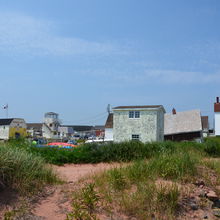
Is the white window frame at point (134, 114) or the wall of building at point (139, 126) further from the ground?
the white window frame at point (134, 114)

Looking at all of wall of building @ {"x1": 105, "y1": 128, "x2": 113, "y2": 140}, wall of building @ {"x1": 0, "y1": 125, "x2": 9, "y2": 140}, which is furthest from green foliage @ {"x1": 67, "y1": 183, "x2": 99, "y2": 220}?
wall of building @ {"x1": 0, "y1": 125, "x2": 9, "y2": 140}

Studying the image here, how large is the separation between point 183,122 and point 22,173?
119 feet

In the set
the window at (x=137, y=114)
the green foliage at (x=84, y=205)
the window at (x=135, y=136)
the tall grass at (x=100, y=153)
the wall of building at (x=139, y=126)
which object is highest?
the window at (x=137, y=114)

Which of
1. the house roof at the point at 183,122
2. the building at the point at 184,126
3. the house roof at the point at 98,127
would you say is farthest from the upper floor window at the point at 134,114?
the house roof at the point at 98,127

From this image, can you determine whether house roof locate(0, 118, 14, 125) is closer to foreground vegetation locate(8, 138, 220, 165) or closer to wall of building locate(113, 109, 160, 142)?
wall of building locate(113, 109, 160, 142)

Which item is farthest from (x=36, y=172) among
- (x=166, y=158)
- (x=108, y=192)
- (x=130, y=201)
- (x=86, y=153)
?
(x=86, y=153)

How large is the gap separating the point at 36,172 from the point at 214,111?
1978 inches

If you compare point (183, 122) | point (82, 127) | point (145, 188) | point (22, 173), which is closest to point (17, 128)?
point (183, 122)

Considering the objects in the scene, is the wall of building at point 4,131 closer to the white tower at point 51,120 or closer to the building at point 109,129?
the white tower at point 51,120

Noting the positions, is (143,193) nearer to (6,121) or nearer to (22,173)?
(22,173)

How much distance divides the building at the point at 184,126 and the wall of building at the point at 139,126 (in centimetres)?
612

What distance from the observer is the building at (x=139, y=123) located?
3331 centimetres

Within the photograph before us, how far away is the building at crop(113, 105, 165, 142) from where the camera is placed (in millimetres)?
33312

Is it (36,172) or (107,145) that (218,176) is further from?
(107,145)
